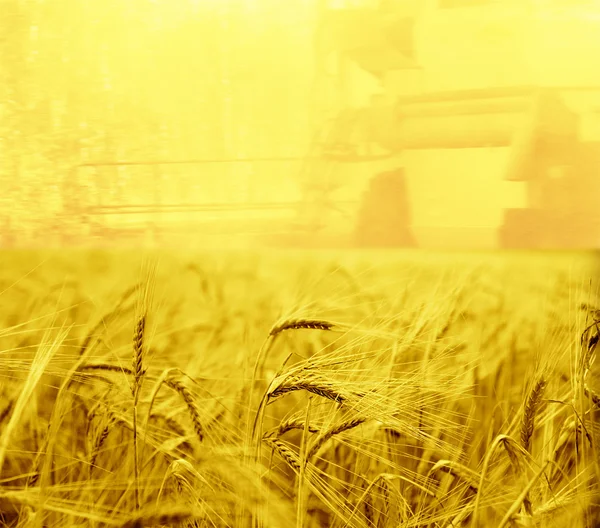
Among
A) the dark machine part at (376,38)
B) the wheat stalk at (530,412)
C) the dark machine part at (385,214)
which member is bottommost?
the wheat stalk at (530,412)

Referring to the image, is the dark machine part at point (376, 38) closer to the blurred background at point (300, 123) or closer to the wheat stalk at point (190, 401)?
the blurred background at point (300, 123)

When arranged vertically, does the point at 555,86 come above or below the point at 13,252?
above

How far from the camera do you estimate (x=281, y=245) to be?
0.76 m

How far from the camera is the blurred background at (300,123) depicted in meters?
0.73

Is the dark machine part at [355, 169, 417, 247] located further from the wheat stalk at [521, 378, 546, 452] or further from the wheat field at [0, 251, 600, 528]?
the wheat stalk at [521, 378, 546, 452]

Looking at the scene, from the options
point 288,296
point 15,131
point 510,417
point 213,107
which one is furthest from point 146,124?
point 510,417

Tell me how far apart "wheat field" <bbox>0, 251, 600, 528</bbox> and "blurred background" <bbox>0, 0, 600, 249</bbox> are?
0.24ft

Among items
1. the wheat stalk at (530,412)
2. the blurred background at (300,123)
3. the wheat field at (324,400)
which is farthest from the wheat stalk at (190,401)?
the wheat stalk at (530,412)

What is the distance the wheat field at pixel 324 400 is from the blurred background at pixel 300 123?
7 cm

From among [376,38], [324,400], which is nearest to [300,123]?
[376,38]

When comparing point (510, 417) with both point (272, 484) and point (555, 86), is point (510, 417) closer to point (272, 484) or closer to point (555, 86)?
point (272, 484)

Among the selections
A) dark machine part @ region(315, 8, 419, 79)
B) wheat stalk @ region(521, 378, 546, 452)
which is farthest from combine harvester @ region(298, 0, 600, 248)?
wheat stalk @ region(521, 378, 546, 452)

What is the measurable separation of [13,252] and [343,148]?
1.90ft

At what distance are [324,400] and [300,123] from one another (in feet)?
1.45
